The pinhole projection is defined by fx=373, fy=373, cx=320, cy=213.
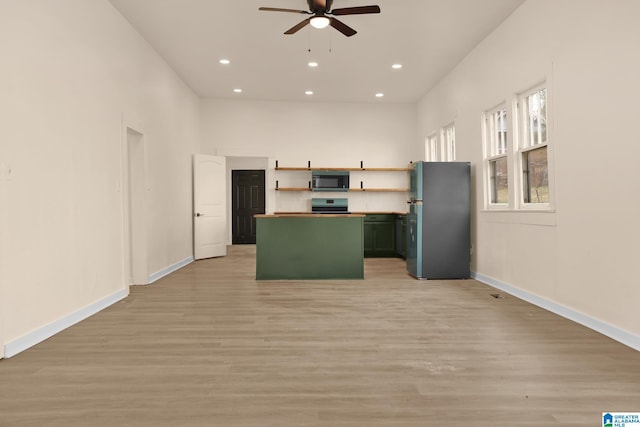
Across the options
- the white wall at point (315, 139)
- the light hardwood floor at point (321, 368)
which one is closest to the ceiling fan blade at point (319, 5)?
the light hardwood floor at point (321, 368)

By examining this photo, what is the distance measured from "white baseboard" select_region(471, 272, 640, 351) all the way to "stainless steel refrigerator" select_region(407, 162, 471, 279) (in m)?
0.63

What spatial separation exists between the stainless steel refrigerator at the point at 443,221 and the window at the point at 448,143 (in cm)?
141

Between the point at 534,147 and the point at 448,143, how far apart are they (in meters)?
2.77

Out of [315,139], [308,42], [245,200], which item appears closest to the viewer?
[308,42]

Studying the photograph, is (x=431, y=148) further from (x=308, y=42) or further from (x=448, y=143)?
(x=308, y=42)

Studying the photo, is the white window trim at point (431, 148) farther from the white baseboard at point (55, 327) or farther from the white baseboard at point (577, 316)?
the white baseboard at point (55, 327)

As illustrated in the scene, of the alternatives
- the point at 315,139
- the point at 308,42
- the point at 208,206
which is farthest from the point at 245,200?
the point at 308,42

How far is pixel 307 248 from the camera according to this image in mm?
5457

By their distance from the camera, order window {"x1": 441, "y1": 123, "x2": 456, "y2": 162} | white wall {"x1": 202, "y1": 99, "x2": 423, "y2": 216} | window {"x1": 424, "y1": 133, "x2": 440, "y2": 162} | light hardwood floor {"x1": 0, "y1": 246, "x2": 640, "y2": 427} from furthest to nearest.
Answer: white wall {"x1": 202, "y1": 99, "x2": 423, "y2": 216}, window {"x1": 424, "y1": 133, "x2": 440, "y2": 162}, window {"x1": 441, "y1": 123, "x2": 456, "y2": 162}, light hardwood floor {"x1": 0, "y1": 246, "x2": 640, "y2": 427}

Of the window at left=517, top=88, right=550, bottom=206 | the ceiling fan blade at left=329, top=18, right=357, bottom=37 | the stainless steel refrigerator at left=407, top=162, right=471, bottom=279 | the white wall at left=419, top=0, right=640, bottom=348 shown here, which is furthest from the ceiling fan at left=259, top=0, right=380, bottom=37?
the stainless steel refrigerator at left=407, top=162, right=471, bottom=279

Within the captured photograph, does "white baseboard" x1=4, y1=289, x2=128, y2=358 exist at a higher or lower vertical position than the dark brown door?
lower

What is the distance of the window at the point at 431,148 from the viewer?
24.8 feet

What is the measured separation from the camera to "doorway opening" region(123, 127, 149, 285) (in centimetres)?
504

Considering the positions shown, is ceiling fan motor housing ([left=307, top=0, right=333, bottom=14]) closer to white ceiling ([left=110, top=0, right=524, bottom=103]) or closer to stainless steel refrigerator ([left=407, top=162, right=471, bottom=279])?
white ceiling ([left=110, top=0, right=524, bottom=103])
